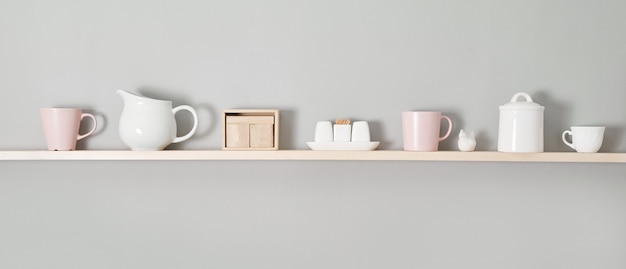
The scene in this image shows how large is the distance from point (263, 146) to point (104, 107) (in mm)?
444

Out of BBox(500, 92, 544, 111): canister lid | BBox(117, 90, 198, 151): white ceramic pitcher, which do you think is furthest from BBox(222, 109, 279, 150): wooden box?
BBox(500, 92, 544, 111): canister lid

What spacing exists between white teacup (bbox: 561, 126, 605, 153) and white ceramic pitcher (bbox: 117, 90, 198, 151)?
98 centimetres

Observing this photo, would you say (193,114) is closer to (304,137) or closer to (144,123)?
(144,123)

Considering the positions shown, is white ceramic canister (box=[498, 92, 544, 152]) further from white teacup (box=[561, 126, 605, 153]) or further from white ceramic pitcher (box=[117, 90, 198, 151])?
white ceramic pitcher (box=[117, 90, 198, 151])

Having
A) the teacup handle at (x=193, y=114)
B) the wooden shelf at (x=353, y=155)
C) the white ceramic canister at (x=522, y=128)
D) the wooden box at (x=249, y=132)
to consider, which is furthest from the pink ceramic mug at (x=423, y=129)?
the teacup handle at (x=193, y=114)

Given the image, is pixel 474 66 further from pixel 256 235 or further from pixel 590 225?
pixel 256 235

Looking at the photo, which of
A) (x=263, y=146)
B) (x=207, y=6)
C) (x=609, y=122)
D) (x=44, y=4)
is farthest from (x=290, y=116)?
(x=609, y=122)

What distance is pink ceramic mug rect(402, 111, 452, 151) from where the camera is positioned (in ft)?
4.18

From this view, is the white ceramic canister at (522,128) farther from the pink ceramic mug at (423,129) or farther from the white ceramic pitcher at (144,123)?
the white ceramic pitcher at (144,123)

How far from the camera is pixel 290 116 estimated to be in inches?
54.4

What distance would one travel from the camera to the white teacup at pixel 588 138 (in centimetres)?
126

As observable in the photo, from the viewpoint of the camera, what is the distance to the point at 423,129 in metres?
1.28

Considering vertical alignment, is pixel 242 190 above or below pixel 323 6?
below

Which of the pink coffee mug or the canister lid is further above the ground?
the canister lid
